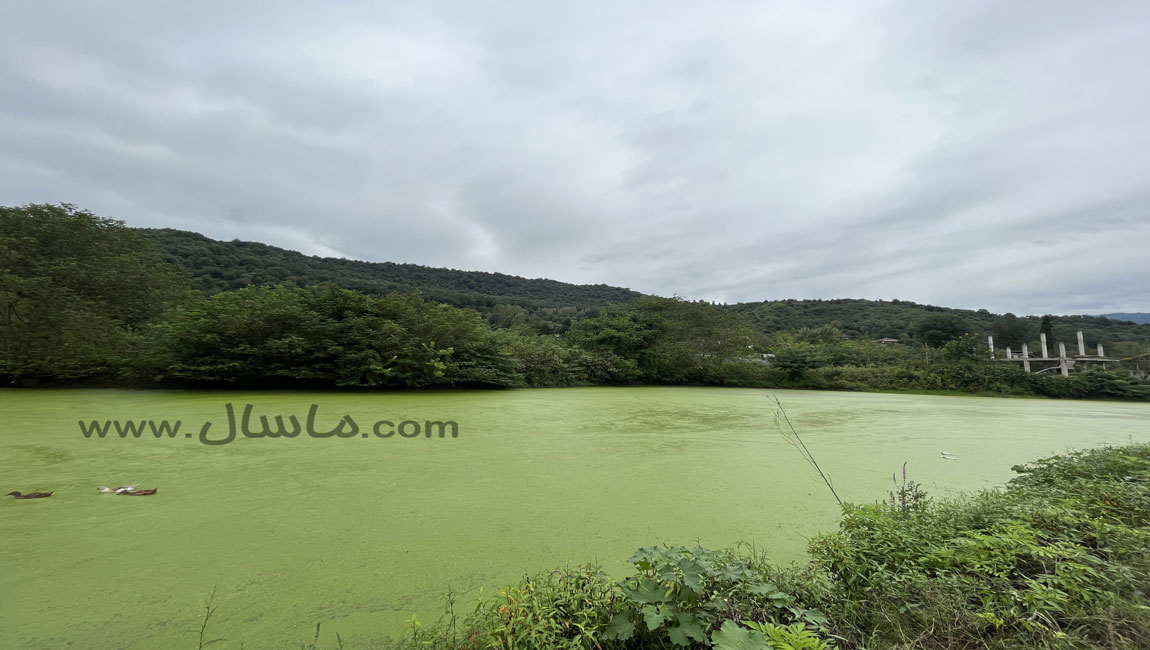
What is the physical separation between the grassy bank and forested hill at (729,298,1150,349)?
20121 mm

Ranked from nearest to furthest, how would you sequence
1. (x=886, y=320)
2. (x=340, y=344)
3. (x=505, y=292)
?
1. (x=340, y=344)
2. (x=886, y=320)
3. (x=505, y=292)

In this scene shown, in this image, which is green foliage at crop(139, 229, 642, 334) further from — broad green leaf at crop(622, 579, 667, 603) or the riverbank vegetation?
broad green leaf at crop(622, 579, 667, 603)

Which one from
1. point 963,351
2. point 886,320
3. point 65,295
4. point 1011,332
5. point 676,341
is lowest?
point 963,351

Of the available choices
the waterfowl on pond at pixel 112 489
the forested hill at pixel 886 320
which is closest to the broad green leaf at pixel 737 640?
the waterfowl on pond at pixel 112 489

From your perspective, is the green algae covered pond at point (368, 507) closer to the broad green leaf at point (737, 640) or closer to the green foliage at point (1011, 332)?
the broad green leaf at point (737, 640)

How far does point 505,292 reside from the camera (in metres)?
29.4

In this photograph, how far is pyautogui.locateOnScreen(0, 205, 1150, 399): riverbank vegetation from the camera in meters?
7.27

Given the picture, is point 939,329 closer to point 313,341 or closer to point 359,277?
point 313,341

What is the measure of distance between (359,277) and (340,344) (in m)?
14.1

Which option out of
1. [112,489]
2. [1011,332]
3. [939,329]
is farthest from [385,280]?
[1011,332]

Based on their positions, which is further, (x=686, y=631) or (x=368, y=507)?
(x=368, y=507)

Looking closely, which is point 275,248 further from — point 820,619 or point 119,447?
point 820,619

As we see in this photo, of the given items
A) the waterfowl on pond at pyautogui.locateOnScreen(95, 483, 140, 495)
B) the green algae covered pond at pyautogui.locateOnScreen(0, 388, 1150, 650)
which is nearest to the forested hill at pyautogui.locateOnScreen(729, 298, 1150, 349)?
the green algae covered pond at pyautogui.locateOnScreen(0, 388, 1150, 650)

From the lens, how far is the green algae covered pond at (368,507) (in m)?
1.31
